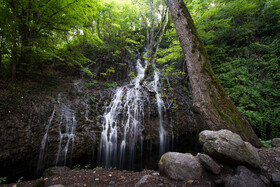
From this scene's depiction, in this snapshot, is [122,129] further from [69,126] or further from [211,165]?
[211,165]

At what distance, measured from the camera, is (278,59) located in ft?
23.2

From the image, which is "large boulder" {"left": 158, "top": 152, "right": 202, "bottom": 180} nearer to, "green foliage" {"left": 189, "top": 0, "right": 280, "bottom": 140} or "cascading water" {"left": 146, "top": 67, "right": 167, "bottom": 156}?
"cascading water" {"left": 146, "top": 67, "right": 167, "bottom": 156}

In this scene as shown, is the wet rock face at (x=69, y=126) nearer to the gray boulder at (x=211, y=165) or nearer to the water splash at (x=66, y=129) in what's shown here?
the water splash at (x=66, y=129)

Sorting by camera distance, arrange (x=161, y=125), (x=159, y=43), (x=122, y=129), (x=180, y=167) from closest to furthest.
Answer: (x=180, y=167), (x=122, y=129), (x=161, y=125), (x=159, y=43)

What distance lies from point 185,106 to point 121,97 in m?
4.41

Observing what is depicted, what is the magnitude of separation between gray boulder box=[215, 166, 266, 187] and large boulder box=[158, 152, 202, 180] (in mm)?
321

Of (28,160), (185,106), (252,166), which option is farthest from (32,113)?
(185,106)

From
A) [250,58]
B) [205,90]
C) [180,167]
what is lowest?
[180,167]

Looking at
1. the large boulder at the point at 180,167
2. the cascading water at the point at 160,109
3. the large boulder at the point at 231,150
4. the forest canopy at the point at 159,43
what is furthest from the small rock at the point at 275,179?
the forest canopy at the point at 159,43

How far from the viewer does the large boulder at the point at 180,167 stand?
1847 mm

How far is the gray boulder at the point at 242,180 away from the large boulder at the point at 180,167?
0.32 m

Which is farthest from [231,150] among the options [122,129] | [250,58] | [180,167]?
[250,58]

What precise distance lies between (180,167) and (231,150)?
960 mm

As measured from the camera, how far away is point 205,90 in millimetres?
2758
